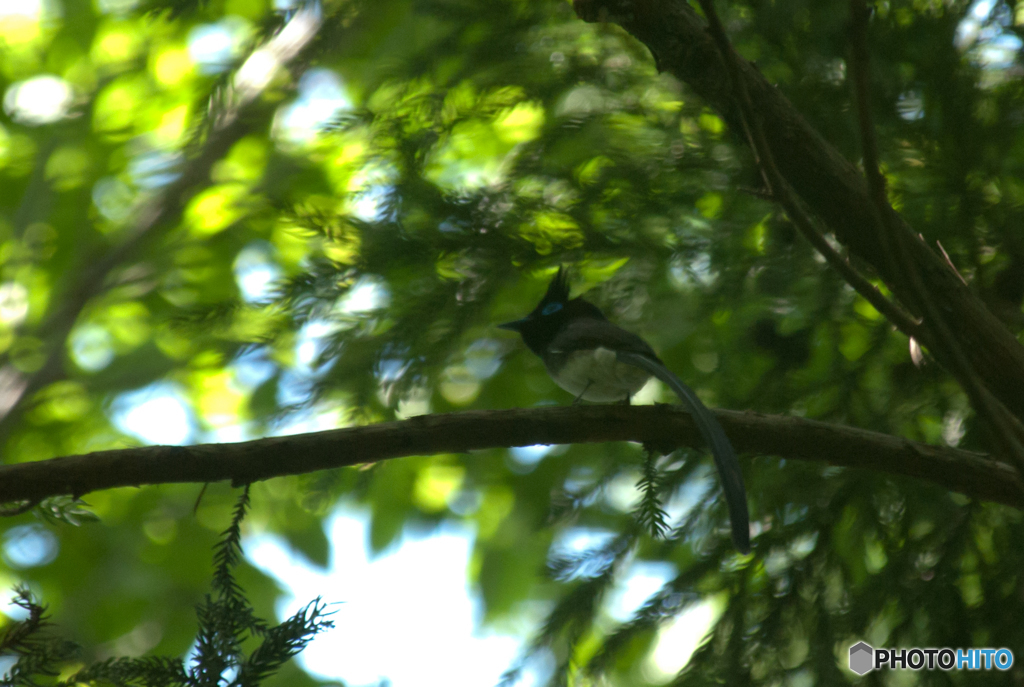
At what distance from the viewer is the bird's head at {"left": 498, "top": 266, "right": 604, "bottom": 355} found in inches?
109

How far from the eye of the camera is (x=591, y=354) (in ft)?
8.02

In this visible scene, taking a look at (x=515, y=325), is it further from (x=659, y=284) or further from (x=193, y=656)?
(x=193, y=656)

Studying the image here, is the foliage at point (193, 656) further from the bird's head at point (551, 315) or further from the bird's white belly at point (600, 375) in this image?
the bird's head at point (551, 315)

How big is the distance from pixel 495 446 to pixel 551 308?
1.11 meters

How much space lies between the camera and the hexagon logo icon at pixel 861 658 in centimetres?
201

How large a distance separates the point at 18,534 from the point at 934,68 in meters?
3.66

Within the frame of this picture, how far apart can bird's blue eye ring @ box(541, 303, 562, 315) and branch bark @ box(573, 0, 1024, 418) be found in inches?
45.6

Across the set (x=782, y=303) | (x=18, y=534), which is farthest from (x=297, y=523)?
(x=782, y=303)

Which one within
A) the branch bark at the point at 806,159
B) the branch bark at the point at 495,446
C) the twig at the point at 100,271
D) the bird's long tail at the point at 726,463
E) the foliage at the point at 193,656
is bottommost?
the twig at the point at 100,271

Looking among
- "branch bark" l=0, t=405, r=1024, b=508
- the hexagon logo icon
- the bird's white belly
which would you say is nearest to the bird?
the bird's white belly

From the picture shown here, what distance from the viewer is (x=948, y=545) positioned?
82.2 inches

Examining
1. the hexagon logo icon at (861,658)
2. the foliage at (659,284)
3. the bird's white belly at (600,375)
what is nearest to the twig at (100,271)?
the foliage at (659,284)

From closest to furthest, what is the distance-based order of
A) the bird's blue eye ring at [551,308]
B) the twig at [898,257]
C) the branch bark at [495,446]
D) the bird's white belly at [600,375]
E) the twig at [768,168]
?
the twig at [898,257] → the twig at [768,168] → the branch bark at [495,446] → the bird's white belly at [600,375] → the bird's blue eye ring at [551,308]

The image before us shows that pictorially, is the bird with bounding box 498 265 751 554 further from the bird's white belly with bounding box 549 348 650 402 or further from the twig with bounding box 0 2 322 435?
the twig with bounding box 0 2 322 435
